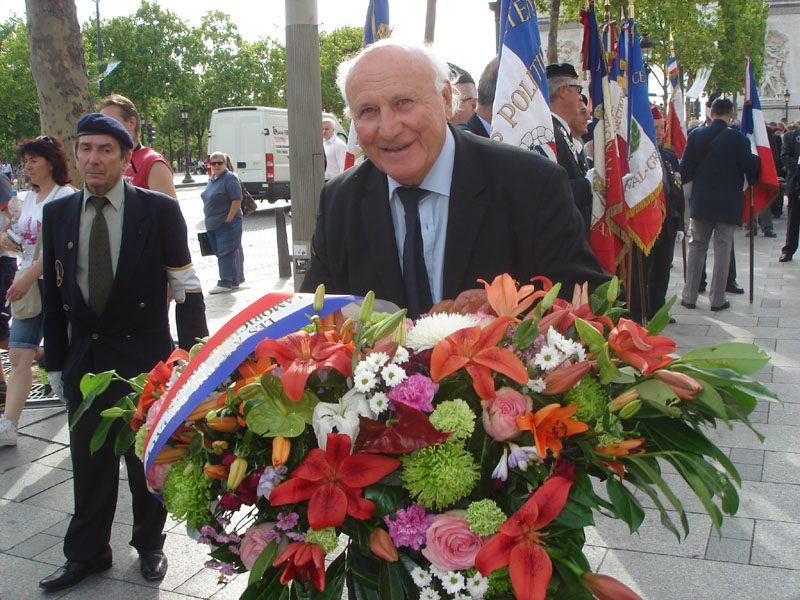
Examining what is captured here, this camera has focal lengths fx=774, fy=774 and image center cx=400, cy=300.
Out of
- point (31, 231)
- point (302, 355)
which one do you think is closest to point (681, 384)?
point (302, 355)

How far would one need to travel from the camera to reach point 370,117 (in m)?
2.14

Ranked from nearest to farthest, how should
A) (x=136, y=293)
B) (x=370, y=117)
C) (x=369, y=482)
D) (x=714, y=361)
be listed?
(x=369, y=482) < (x=714, y=361) < (x=370, y=117) < (x=136, y=293)

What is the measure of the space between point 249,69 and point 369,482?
204 ft

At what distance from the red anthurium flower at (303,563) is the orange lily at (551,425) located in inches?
17.1

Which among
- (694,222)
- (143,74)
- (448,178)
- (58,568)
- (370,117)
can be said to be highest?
(143,74)

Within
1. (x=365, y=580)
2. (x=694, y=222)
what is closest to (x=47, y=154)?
(x=365, y=580)

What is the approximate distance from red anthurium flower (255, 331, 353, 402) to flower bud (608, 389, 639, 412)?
0.48m

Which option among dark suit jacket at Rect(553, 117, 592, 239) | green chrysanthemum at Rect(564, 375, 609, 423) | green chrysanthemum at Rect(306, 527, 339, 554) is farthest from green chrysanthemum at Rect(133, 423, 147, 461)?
dark suit jacket at Rect(553, 117, 592, 239)

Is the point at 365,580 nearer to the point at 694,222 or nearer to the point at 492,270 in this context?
the point at 492,270

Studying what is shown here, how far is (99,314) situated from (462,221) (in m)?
1.98

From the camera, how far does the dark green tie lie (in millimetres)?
3391

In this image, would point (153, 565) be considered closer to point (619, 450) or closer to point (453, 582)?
point (453, 582)

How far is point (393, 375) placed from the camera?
1.37 meters

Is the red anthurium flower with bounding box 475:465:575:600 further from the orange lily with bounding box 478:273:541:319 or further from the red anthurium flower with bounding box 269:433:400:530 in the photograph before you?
the orange lily with bounding box 478:273:541:319
